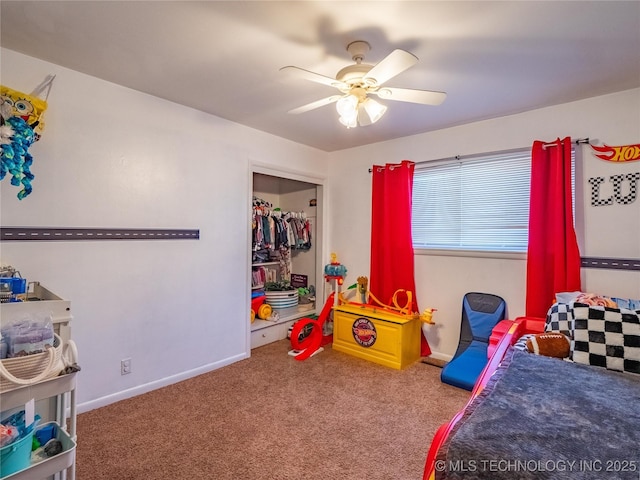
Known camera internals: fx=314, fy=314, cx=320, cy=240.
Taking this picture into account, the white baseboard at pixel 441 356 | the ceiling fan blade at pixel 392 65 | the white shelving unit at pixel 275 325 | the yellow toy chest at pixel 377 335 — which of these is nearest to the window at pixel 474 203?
the yellow toy chest at pixel 377 335

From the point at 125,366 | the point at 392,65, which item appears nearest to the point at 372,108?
the point at 392,65

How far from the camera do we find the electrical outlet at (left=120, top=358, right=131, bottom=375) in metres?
2.44

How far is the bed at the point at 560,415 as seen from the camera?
98 centimetres

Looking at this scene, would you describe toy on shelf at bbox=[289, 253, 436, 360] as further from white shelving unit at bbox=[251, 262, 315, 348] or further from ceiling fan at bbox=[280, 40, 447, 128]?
ceiling fan at bbox=[280, 40, 447, 128]

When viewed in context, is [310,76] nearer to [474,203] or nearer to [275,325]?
[474,203]

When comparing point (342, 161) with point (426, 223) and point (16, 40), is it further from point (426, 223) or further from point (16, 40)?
point (16, 40)

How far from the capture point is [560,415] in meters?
1.23

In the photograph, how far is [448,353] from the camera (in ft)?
10.8

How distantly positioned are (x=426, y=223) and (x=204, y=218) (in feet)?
7.61

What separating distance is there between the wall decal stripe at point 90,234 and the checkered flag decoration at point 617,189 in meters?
3.36

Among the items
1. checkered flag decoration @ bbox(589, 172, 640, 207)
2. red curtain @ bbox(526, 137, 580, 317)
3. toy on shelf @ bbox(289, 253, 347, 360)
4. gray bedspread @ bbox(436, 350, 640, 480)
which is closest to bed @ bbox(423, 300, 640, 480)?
gray bedspread @ bbox(436, 350, 640, 480)

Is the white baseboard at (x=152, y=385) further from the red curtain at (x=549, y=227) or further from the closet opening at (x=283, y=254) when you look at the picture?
the red curtain at (x=549, y=227)

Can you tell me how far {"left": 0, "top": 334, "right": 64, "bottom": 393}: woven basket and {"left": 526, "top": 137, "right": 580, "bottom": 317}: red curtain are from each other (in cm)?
316

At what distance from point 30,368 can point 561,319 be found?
9.42 ft
